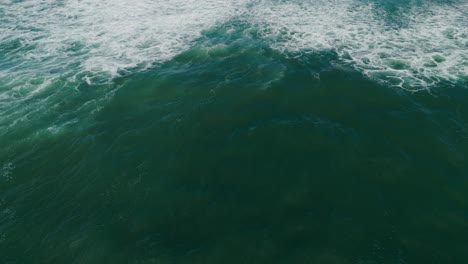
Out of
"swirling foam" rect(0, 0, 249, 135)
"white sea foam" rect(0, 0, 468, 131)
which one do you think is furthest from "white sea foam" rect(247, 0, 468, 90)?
"swirling foam" rect(0, 0, 249, 135)

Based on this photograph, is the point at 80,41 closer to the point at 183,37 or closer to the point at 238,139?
the point at 183,37

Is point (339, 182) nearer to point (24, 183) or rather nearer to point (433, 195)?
point (433, 195)

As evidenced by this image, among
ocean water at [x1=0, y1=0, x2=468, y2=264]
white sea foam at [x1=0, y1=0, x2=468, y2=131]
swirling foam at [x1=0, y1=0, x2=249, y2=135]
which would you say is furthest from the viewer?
white sea foam at [x1=0, y1=0, x2=468, y2=131]

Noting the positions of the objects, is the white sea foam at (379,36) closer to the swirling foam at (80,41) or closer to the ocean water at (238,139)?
the ocean water at (238,139)

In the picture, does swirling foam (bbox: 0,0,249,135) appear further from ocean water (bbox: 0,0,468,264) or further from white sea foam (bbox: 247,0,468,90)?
white sea foam (bbox: 247,0,468,90)

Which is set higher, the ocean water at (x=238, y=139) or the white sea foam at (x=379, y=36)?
the white sea foam at (x=379, y=36)

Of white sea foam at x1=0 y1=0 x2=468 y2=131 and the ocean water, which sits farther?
white sea foam at x1=0 y1=0 x2=468 y2=131

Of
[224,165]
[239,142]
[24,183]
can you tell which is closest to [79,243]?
[24,183]

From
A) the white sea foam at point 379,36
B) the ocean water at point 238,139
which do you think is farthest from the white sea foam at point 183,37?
the ocean water at point 238,139
